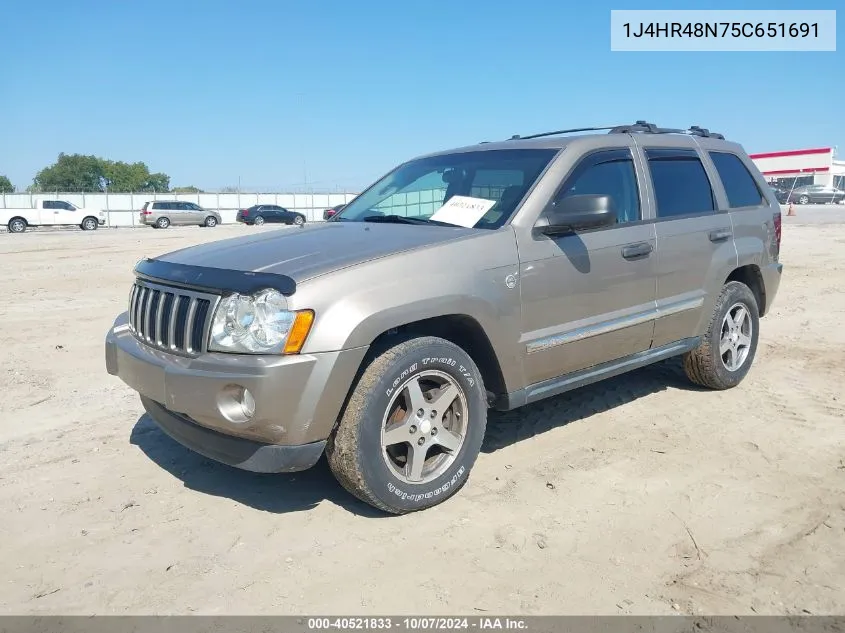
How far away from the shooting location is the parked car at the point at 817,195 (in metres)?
49.1

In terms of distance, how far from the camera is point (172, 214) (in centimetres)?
3894

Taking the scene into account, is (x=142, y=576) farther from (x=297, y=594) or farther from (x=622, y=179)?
(x=622, y=179)

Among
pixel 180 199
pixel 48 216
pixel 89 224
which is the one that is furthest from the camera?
pixel 180 199

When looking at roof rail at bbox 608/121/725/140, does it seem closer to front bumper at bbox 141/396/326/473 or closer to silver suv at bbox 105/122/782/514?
silver suv at bbox 105/122/782/514

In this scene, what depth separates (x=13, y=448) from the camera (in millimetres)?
4316

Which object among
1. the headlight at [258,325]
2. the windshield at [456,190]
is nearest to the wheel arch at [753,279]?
the windshield at [456,190]

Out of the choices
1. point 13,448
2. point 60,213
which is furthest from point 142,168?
point 13,448

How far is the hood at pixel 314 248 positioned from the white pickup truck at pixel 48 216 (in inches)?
1370

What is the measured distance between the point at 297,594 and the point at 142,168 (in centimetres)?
11252

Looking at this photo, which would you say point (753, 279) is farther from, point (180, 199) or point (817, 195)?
point (180, 199)

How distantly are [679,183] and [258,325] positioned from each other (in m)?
3.28

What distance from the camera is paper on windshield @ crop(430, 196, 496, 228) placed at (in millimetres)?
3936

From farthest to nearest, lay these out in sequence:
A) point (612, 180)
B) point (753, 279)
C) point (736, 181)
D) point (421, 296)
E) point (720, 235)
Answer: point (753, 279)
point (736, 181)
point (720, 235)
point (612, 180)
point (421, 296)

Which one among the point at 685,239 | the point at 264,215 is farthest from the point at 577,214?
the point at 264,215
